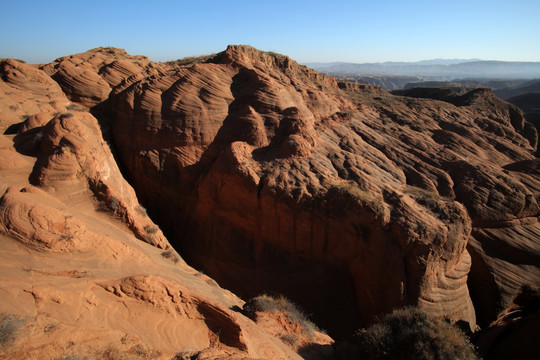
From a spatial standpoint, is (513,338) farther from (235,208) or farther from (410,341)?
(235,208)

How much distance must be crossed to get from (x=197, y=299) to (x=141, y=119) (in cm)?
1186

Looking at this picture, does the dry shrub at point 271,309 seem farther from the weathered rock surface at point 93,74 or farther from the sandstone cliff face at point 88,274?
the weathered rock surface at point 93,74

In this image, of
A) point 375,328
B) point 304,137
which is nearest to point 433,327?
point 375,328

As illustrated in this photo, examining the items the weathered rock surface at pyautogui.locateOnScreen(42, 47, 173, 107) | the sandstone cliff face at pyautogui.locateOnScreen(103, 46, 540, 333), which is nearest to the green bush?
the sandstone cliff face at pyautogui.locateOnScreen(103, 46, 540, 333)

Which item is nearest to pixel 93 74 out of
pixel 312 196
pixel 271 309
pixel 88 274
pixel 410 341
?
pixel 312 196

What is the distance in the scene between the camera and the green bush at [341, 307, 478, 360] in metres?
7.41

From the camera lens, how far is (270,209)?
13141mm

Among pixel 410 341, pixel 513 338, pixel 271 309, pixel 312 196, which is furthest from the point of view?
pixel 312 196

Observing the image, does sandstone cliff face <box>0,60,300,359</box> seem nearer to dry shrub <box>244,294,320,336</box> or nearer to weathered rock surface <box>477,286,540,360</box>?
dry shrub <box>244,294,320,336</box>

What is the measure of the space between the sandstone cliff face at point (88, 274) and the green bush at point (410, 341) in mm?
1985

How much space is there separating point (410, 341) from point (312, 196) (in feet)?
21.1

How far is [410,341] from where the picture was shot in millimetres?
7754

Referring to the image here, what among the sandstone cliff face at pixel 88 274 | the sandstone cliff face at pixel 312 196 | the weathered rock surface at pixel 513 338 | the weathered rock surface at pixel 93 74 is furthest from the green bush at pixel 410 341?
the weathered rock surface at pixel 93 74

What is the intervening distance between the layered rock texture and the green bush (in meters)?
2.12
